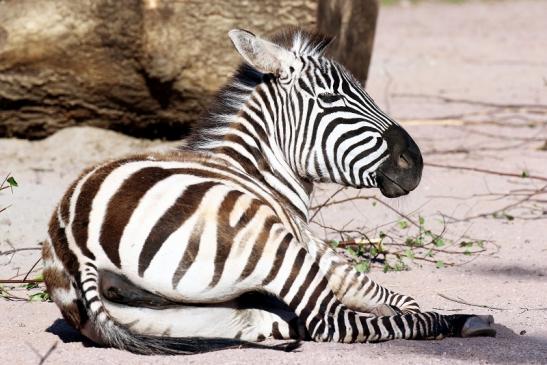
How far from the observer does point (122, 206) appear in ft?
13.5

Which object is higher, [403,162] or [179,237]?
[403,162]

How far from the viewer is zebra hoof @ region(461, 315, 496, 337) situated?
432cm

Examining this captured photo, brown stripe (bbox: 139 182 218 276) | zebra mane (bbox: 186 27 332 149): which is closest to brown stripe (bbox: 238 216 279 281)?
brown stripe (bbox: 139 182 218 276)

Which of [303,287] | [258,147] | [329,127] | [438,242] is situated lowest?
[438,242]

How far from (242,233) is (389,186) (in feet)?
3.35

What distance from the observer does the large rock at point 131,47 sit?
26.3ft

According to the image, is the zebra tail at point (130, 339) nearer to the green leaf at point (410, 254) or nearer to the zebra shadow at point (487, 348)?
the zebra shadow at point (487, 348)

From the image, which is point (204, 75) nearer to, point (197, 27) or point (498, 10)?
point (197, 27)

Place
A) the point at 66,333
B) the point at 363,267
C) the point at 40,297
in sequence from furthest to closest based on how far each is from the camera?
1. the point at 363,267
2. the point at 40,297
3. the point at 66,333

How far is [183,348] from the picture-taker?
4.06 metres

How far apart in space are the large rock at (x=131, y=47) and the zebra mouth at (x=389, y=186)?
328 centimetres

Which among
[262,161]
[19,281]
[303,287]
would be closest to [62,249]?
[303,287]

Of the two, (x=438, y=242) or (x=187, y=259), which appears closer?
(x=187, y=259)

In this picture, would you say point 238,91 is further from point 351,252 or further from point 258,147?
point 351,252
